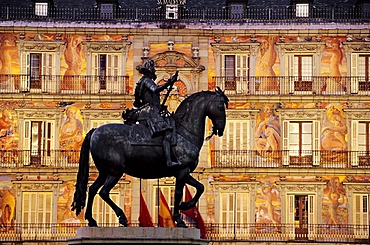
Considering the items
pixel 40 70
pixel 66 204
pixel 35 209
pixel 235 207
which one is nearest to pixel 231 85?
pixel 235 207

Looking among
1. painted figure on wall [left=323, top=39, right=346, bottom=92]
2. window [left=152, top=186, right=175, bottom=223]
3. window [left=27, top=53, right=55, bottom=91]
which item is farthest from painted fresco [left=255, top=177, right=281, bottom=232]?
window [left=27, top=53, right=55, bottom=91]

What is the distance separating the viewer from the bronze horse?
79.4 ft

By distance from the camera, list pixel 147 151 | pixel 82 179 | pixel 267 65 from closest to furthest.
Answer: pixel 147 151 < pixel 82 179 < pixel 267 65

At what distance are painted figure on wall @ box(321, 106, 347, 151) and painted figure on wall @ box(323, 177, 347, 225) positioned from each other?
163 cm

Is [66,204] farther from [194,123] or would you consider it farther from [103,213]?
[194,123]

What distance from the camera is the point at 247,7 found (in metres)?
A: 58.9

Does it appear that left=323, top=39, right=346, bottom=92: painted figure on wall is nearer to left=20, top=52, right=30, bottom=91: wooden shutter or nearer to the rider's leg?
left=20, top=52, right=30, bottom=91: wooden shutter

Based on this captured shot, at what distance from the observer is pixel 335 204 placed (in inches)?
2244

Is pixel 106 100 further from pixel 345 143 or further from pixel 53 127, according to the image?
pixel 345 143

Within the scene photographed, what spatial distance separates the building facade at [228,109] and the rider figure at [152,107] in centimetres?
3209

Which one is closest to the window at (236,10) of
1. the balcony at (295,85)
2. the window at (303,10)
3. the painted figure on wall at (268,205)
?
the window at (303,10)

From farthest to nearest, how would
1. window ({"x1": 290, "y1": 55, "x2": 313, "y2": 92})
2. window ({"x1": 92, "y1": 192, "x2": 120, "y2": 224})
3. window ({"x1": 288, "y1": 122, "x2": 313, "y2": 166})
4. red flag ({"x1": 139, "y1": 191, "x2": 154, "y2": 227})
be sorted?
window ({"x1": 290, "y1": 55, "x2": 313, "y2": 92})
window ({"x1": 288, "y1": 122, "x2": 313, "y2": 166})
window ({"x1": 92, "y1": 192, "x2": 120, "y2": 224})
red flag ({"x1": 139, "y1": 191, "x2": 154, "y2": 227})

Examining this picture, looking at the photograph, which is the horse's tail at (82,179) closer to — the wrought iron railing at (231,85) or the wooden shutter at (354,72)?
the wrought iron railing at (231,85)

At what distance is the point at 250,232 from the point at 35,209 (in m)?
10.6
